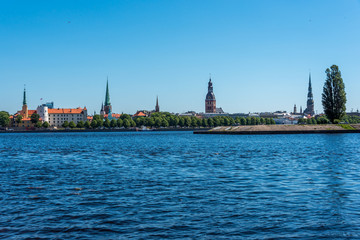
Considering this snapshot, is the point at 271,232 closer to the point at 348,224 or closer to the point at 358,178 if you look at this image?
the point at 348,224

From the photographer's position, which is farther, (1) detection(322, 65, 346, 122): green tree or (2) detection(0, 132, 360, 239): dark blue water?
(1) detection(322, 65, 346, 122): green tree

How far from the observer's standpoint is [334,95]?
366 ft

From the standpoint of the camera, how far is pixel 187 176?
2655 cm

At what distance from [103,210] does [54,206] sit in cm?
258

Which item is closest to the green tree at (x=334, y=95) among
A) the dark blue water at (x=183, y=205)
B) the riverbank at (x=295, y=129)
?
the riverbank at (x=295, y=129)

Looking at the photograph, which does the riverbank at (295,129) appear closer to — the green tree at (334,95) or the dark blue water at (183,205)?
the green tree at (334,95)

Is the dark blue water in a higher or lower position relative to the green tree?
lower

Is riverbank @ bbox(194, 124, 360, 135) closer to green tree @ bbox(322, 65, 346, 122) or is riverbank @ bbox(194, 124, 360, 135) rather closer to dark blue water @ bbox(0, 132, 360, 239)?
green tree @ bbox(322, 65, 346, 122)

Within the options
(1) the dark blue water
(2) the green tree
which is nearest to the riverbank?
(2) the green tree

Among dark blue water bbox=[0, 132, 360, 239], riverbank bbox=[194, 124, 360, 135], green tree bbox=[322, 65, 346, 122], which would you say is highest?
green tree bbox=[322, 65, 346, 122]

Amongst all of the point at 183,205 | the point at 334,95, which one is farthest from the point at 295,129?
the point at 183,205

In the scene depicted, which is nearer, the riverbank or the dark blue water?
the dark blue water

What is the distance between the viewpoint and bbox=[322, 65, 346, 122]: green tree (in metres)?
111

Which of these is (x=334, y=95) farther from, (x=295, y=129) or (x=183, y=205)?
(x=183, y=205)
